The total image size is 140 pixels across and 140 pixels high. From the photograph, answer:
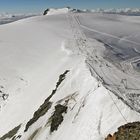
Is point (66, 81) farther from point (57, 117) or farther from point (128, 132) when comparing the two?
point (128, 132)

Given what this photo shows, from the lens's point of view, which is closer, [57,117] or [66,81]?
[57,117]

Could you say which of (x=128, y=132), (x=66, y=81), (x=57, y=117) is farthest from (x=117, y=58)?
(x=128, y=132)

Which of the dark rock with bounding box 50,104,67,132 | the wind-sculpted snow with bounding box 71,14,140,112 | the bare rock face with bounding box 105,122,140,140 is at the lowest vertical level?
the wind-sculpted snow with bounding box 71,14,140,112

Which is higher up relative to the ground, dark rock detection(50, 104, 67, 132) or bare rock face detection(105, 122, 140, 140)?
bare rock face detection(105, 122, 140, 140)

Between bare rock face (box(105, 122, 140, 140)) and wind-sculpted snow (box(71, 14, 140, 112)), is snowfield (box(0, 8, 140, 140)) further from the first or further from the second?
bare rock face (box(105, 122, 140, 140))

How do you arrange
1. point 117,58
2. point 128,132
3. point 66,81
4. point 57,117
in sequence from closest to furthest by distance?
point 128,132, point 57,117, point 66,81, point 117,58

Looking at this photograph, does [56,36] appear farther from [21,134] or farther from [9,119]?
[21,134]

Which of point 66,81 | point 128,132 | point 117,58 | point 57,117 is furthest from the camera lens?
point 117,58

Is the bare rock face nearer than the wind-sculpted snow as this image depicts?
Yes

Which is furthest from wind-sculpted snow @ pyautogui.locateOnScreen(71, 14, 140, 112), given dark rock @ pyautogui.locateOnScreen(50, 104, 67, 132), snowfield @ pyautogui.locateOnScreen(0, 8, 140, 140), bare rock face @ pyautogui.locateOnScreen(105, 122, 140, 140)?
dark rock @ pyautogui.locateOnScreen(50, 104, 67, 132)
